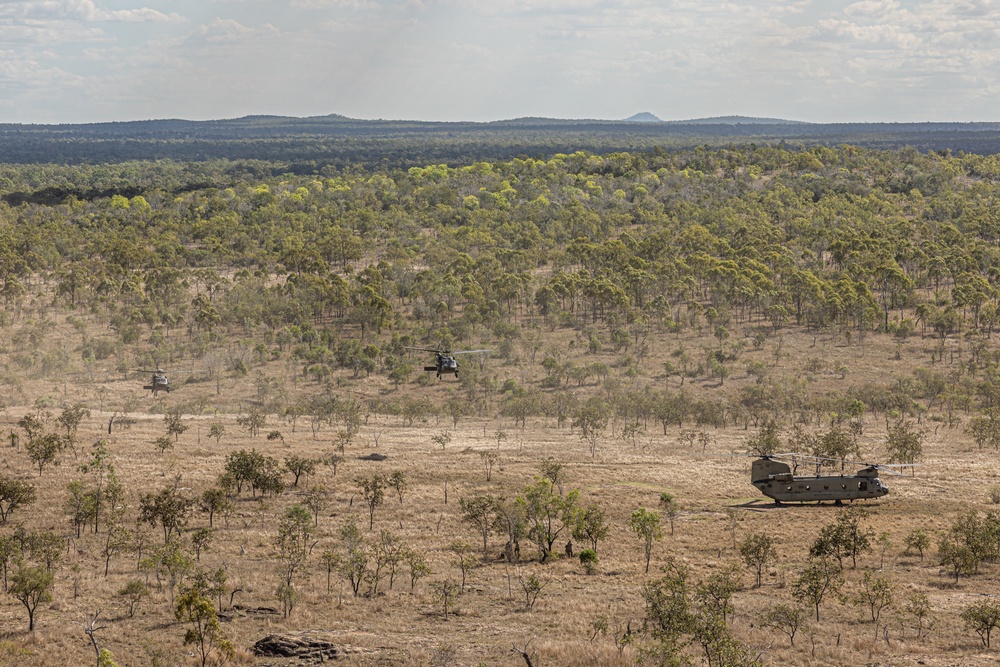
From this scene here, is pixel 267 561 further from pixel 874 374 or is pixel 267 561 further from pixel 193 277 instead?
pixel 193 277

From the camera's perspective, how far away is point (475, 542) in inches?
1945

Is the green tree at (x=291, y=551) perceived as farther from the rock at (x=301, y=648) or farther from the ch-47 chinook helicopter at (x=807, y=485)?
the ch-47 chinook helicopter at (x=807, y=485)

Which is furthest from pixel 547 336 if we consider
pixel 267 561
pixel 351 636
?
pixel 351 636

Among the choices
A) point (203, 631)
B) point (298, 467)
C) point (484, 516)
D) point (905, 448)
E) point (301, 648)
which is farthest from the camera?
point (905, 448)

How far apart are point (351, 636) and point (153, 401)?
60313 millimetres

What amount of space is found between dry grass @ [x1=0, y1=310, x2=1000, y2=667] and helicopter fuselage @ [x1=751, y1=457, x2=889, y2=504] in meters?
1.04

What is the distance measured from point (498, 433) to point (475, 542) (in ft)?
79.4

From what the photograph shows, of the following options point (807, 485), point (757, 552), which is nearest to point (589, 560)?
point (757, 552)

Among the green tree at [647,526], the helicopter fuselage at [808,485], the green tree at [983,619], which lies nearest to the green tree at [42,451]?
the green tree at [647,526]

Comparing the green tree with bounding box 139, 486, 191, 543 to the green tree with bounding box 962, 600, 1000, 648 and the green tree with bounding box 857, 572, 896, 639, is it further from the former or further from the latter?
the green tree with bounding box 962, 600, 1000, 648

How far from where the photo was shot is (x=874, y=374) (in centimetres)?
9512

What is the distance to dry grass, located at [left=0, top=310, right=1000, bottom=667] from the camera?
34.2 m

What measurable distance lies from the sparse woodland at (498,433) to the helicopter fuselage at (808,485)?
1.00 meters

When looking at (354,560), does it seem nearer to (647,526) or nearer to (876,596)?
(647,526)
